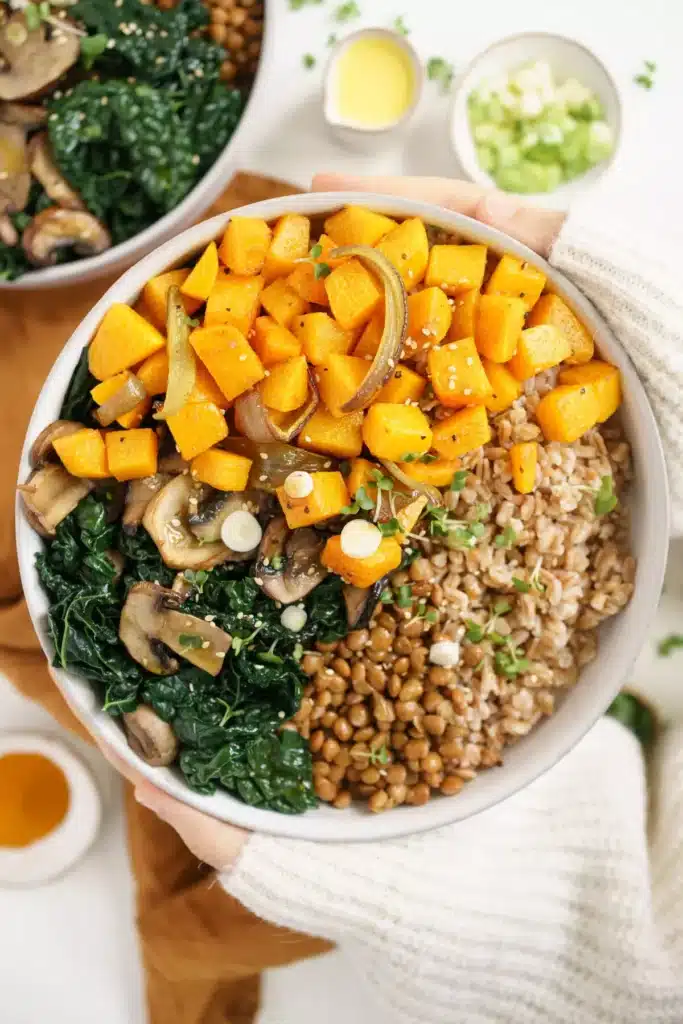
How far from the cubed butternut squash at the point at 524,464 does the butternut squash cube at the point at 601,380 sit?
0.56ft

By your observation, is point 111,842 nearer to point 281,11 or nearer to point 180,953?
point 180,953

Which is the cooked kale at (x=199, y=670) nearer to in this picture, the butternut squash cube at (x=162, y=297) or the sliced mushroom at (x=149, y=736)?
the sliced mushroom at (x=149, y=736)

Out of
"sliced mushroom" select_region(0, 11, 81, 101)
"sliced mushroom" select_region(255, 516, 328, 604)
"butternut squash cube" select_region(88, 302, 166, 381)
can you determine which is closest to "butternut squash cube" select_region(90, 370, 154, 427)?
"butternut squash cube" select_region(88, 302, 166, 381)

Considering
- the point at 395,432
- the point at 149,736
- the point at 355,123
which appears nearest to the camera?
the point at 395,432

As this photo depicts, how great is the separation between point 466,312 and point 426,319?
102 millimetres

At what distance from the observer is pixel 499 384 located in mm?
1988

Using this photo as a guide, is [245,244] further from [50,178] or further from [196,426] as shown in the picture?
[50,178]

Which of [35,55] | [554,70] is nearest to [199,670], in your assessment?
[35,55]

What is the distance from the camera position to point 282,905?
87.9 inches

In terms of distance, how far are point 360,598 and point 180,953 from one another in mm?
1244

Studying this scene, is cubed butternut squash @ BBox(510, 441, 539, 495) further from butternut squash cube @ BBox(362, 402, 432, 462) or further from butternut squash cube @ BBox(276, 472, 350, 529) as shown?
butternut squash cube @ BBox(276, 472, 350, 529)

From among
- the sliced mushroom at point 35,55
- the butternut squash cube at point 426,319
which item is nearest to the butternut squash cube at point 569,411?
the butternut squash cube at point 426,319

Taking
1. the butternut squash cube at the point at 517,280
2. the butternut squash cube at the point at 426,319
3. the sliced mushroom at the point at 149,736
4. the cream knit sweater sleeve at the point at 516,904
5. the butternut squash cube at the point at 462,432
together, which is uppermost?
the butternut squash cube at the point at 517,280

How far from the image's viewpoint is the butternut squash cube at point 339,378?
1.92 meters
